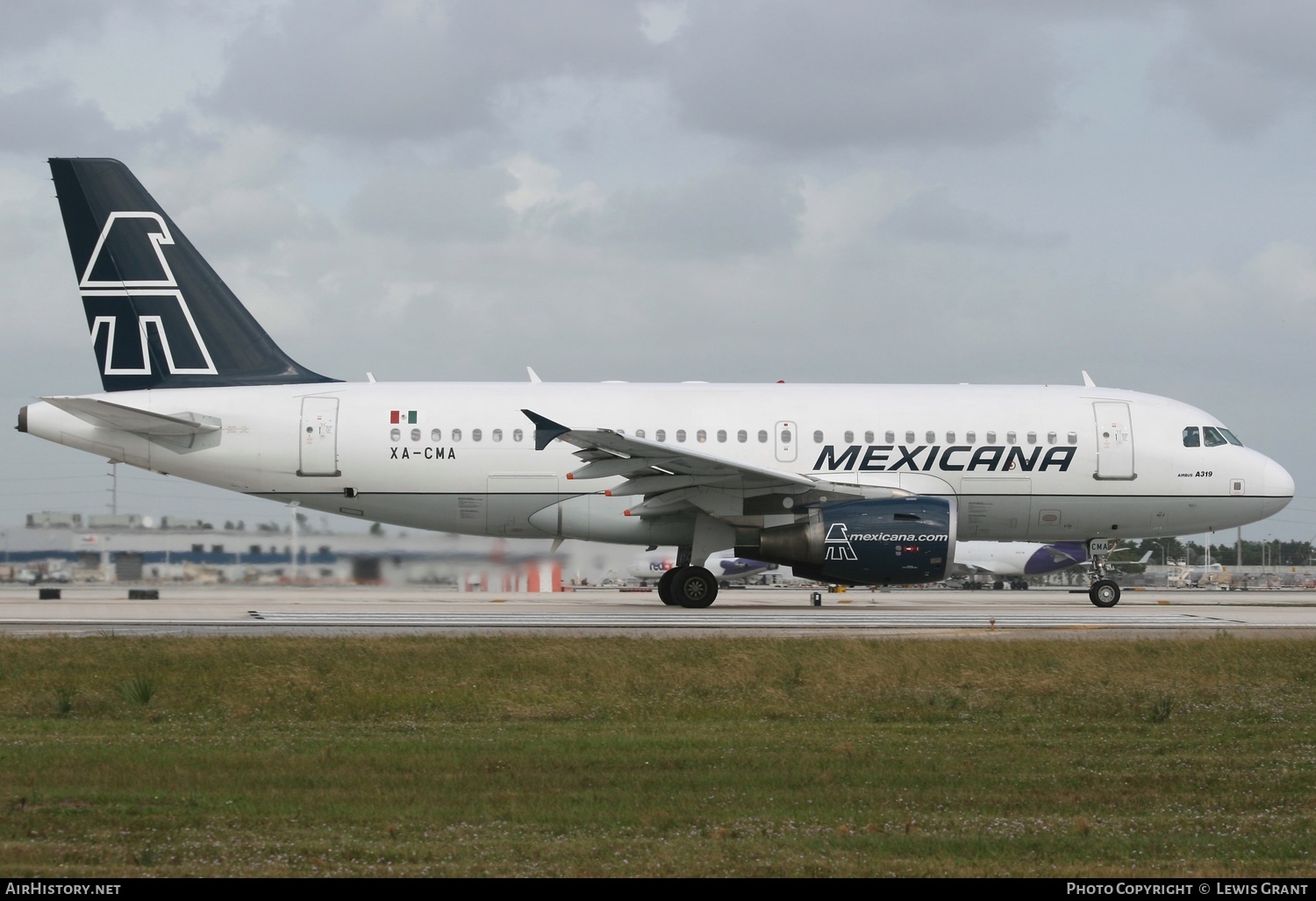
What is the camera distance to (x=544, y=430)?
2022 cm

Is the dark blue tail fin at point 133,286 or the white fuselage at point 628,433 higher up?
the dark blue tail fin at point 133,286

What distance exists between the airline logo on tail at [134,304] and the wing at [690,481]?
272 inches

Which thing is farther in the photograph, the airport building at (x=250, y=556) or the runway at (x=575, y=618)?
the airport building at (x=250, y=556)

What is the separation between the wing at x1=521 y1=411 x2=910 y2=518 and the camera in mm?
20844

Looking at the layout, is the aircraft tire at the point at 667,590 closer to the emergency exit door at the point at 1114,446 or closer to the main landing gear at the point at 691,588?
the main landing gear at the point at 691,588

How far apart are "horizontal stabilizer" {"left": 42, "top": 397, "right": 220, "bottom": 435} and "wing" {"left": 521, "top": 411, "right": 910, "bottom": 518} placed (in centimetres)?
605

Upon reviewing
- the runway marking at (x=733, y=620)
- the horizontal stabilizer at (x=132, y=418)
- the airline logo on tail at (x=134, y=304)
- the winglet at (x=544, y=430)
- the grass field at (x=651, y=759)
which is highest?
the airline logo on tail at (x=134, y=304)

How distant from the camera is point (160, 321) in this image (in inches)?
914

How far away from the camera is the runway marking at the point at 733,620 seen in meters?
18.6

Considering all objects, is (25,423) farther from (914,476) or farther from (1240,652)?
(1240,652)

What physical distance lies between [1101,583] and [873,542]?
22.1 ft

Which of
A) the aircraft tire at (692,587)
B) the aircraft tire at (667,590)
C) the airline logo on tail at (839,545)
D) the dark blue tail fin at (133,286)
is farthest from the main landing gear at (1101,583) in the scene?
the dark blue tail fin at (133,286)
